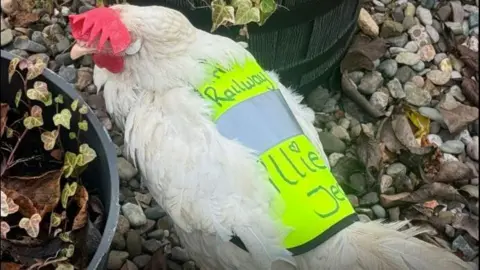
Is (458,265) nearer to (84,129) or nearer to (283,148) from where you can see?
(283,148)

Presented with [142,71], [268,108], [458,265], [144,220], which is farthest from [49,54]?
[458,265]

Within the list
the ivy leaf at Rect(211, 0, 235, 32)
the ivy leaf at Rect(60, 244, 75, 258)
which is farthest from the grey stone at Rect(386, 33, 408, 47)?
the ivy leaf at Rect(60, 244, 75, 258)

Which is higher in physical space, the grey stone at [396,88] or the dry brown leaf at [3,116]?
the dry brown leaf at [3,116]

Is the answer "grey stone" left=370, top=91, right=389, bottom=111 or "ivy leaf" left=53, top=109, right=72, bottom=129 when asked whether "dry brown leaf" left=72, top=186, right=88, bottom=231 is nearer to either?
"ivy leaf" left=53, top=109, right=72, bottom=129

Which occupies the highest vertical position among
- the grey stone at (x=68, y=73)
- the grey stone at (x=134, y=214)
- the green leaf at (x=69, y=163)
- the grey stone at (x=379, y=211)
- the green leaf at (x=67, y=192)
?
the green leaf at (x=69, y=163)

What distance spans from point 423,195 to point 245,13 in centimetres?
67

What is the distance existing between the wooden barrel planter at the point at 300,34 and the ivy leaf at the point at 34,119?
460 mm

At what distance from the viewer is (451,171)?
2.02 metres

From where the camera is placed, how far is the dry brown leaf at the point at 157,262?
1.83 metres

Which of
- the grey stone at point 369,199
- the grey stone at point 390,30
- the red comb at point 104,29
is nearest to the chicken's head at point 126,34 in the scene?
the red comb at point 104,29

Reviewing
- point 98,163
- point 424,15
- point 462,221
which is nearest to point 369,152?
point 462,221

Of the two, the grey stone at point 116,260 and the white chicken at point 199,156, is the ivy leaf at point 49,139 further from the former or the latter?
the grey stone at point 116,260

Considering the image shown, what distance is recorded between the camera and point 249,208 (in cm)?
144

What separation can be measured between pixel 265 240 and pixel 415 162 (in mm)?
754
